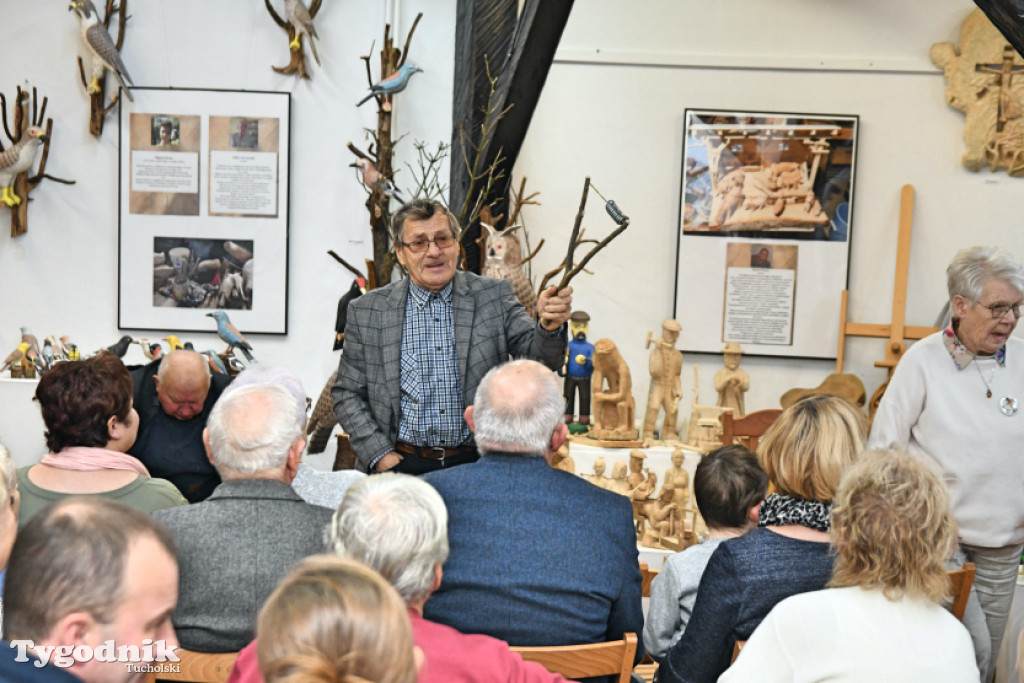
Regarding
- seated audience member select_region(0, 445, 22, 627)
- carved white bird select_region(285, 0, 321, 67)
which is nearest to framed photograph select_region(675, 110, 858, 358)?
carved white bird select_region(285, 0, 321, 67)

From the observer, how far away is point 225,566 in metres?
1.66

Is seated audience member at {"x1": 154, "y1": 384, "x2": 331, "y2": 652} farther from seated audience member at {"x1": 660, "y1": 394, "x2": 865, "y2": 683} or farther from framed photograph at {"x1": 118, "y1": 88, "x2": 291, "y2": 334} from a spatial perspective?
framed photograph at {"x1": 118, "y1": 88, "x2": 291, "y2": 334}

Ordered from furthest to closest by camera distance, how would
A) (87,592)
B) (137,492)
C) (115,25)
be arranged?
(115,25) → (137,492) → (87,592)

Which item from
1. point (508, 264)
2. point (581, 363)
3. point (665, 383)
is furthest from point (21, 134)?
point (665, 383)

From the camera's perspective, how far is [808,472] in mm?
1866

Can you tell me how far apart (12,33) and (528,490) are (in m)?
4.81

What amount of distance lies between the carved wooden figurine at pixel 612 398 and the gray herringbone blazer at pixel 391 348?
5.21ft

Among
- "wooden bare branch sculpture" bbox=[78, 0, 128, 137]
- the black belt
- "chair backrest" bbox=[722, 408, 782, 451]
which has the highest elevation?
"wooden bare branch sculpture" bbox=[78, 0, 128, 137]

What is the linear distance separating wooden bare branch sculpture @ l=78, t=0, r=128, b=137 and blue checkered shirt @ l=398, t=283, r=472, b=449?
3.18 metres

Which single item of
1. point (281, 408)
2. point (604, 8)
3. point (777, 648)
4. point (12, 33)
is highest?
point (604, 8)

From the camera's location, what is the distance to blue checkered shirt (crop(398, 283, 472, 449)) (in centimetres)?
279

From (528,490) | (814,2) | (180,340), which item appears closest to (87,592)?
(528,490)

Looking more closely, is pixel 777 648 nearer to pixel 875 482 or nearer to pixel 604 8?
pixel 875 482

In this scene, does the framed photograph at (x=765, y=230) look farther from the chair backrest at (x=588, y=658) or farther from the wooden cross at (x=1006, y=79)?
the chair backrest at (x=588, y=658)
